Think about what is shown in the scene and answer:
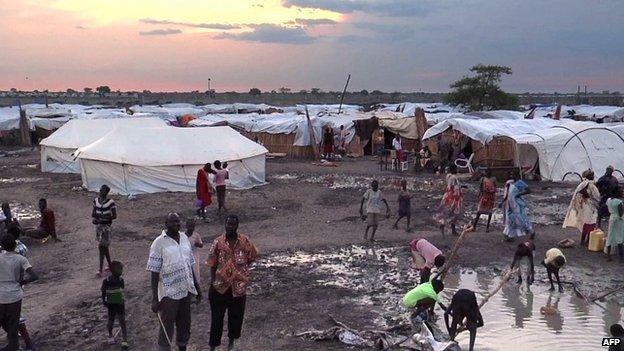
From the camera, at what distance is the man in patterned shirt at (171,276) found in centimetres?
536

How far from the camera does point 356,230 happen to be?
12.6 meters

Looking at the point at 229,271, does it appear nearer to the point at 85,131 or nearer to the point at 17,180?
the point at 17,180

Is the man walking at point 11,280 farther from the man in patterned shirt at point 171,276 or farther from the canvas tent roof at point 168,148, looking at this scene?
the canvas tent roof at point 168,148

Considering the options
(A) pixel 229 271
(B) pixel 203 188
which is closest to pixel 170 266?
(A) pixel 229 271

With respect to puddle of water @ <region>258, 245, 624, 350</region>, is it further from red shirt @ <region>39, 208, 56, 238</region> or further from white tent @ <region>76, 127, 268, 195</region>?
white tent @ <region>76, 127, 268, 195</region>

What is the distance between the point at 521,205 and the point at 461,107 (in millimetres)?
36034

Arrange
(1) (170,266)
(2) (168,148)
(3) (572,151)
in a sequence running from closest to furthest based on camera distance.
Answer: (1) (170,266) → (2) (168,148) → (3) (572,151)

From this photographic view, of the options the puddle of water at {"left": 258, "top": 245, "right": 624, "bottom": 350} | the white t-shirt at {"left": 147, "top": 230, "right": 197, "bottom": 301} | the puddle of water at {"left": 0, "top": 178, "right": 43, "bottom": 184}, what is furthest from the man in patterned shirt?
the puddle of water at {"left": 0, "top": 178, "right": 43, "bottom": 184}

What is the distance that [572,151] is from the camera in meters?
19.9

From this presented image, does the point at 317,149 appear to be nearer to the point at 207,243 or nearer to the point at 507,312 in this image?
the point at 207,243

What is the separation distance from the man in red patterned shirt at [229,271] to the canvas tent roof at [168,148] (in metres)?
12.6

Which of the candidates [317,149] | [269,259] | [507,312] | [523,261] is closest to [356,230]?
[269,259]

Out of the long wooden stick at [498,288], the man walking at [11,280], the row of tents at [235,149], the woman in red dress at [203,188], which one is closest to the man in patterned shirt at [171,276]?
the man walking at [11,280]

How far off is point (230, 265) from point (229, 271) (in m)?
0.06
